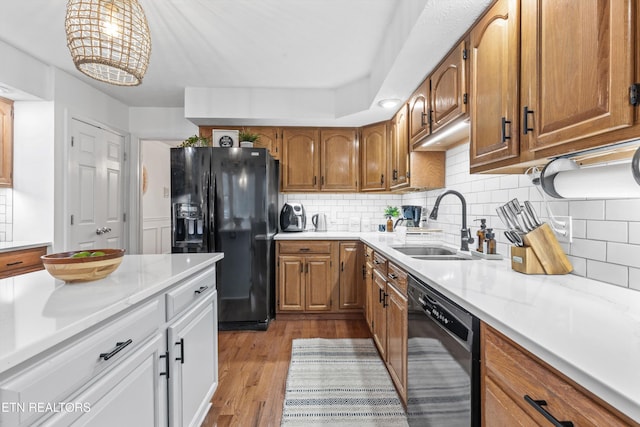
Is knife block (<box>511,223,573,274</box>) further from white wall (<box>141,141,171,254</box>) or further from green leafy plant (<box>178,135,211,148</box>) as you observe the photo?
white wall (<box>141,141,171,254</box>)

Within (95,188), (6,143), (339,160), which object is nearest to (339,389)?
(339,160)

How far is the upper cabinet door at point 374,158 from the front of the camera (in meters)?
3.39

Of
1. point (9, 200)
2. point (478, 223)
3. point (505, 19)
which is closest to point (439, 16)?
point (505, 19)

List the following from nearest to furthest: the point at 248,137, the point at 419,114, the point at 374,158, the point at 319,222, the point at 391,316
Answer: the point at 391,316 → the point at 419,114 → the point at 248,137 → the point at 374,158 → the point at 319,222

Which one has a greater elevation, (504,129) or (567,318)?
(504,129)

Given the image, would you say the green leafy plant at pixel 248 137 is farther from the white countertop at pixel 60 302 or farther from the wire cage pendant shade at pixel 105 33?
the white countertop at pixel 60 302

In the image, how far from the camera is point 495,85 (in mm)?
1372

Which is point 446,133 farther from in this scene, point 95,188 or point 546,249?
point 95,188

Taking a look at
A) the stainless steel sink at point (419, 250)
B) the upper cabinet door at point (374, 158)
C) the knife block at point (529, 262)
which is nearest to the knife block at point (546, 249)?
the knife block at point (529, 262)

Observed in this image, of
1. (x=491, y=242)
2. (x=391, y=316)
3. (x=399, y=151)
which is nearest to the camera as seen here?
(x=491, y=242)

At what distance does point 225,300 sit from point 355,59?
256cm

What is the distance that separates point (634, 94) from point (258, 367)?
8.05 ft

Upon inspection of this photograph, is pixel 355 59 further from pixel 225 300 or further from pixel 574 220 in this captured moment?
pixel 225 300

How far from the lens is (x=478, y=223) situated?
211cm
